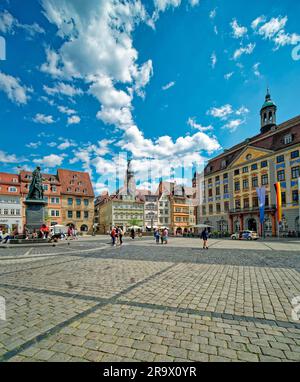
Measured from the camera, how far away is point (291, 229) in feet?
106

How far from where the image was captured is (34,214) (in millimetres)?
Answer: 17703

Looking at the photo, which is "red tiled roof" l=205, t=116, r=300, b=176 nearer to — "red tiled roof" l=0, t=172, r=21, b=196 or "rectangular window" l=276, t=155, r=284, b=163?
"rectangular window" l=276, t=155, r=284, b=163

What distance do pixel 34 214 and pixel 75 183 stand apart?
39.2m

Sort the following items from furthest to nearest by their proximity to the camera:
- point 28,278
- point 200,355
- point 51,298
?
point 28,278, point 51,298, point 200,355

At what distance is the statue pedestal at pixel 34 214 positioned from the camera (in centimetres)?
1745

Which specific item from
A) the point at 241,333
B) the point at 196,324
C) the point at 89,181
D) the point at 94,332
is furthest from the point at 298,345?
the point at 89,181

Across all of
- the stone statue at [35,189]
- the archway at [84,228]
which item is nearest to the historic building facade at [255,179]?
the archway at [84,228]

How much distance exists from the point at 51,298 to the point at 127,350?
2712mm

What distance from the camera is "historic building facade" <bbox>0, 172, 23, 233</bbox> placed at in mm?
43719

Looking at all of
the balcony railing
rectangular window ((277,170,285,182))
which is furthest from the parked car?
rectangular window ((277,170,285,182))

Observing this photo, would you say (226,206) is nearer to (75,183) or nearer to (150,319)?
(75,183)

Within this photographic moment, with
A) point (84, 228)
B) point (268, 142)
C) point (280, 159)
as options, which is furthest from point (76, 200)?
point (280, 159)

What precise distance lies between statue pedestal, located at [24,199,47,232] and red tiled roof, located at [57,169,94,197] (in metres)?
36.0
